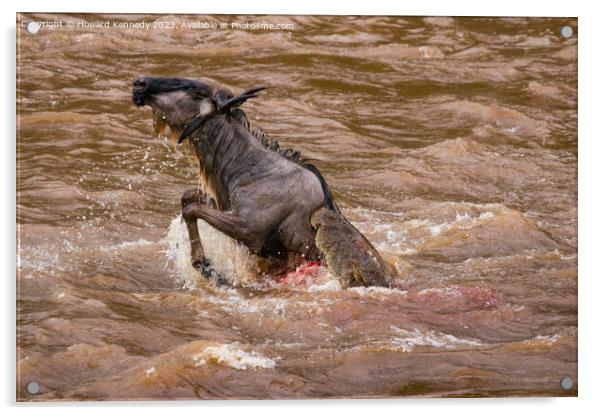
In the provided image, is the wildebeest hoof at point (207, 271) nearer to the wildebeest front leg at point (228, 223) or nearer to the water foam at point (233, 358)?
the wildebeest front leg at point (228, 223)

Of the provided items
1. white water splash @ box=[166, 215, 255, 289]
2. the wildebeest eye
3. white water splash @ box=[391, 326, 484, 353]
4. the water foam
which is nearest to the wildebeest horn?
the wildebeest eye

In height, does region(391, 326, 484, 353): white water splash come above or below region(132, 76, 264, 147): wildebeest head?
below

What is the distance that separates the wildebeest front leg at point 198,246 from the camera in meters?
6.03

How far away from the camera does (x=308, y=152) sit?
6.18 m

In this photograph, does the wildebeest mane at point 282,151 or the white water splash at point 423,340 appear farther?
the wildebeest mane at point 282,151

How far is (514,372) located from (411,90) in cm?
134

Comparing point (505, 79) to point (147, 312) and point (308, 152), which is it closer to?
point (308, 152)

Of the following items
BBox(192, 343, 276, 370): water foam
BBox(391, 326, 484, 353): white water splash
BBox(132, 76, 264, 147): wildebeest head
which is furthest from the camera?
BBox(132, 76, 264, 147): wildebeest head

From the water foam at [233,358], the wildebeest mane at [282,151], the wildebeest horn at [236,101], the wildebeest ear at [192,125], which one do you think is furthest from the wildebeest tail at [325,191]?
the water foam at [233,358]

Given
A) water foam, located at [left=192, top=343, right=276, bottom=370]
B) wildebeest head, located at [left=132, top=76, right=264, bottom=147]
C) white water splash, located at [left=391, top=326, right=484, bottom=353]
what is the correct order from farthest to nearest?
wildebeest head, located at [left=132, top=76, right=264, bottom=147], white water splash, located at [left=391, top=326, right=484, bottom=353], water foam, located at [left=192, top=343, right=276, bottom=370]

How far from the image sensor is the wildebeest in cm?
596

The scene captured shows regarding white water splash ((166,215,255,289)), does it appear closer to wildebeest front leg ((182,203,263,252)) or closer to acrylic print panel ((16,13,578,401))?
acrylic print panel ((16,13,578,401))

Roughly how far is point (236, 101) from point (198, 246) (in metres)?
0.65

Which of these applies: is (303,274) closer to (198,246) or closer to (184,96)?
(198,246)
